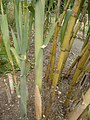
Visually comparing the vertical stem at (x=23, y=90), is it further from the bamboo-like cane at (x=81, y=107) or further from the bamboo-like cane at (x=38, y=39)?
the bamboo-like cane at (x=81, y=107)

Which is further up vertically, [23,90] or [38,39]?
[38,39]

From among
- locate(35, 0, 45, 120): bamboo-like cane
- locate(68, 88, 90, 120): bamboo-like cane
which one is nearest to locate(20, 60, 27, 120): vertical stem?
locate(35, 0, 45, 120): bamboo-like cane

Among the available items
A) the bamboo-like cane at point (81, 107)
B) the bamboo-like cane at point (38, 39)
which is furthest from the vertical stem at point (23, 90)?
the bamboo-like cane at point (81, 107)

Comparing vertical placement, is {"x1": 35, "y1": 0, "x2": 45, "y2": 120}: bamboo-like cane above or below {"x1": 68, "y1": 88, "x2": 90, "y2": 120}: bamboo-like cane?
above

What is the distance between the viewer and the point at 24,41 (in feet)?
2.41

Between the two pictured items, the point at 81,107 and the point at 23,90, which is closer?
the point at 81,107

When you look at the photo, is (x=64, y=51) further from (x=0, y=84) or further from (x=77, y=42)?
(x=77, y=42)

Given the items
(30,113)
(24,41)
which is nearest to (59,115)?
(30,113)

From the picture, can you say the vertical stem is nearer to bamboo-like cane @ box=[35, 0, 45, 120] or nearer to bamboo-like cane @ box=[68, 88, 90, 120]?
bamboo-like cane @ box=[35, 0, 45, 120]

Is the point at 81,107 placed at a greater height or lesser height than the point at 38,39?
lesser

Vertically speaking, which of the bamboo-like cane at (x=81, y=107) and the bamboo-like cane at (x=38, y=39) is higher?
the bamboo-like cane at (x=38, y=39)

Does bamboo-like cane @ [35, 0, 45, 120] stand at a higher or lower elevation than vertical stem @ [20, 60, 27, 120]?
higher

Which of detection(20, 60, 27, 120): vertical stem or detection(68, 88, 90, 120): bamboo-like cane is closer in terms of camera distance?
detection(68, 88, 90, 120): bamboo-like cane

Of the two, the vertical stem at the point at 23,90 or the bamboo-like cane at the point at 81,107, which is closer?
the bamboo-like cane at the point at 81,107
